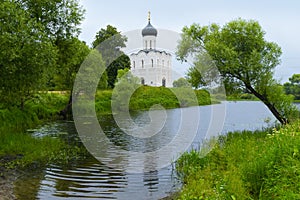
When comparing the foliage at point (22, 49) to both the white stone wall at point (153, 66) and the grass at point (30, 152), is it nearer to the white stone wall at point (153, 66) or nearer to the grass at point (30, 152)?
the grass at point (30, 152)

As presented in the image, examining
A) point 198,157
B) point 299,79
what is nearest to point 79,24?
point 198,157

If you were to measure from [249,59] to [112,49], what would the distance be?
5519cm

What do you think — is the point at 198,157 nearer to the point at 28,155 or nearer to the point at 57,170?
the point at 57,170

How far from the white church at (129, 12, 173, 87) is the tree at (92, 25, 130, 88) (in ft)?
68.7

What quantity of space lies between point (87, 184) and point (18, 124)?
17.9 metres

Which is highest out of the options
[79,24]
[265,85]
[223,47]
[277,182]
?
[79,24]

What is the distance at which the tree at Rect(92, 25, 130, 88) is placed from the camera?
68.4 metres

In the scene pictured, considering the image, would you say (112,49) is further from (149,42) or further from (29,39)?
(29,39)

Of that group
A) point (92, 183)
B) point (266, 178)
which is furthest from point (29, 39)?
point (266, 178)

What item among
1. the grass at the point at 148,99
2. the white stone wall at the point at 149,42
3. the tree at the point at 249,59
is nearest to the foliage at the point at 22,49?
the tree at the point at 249,59

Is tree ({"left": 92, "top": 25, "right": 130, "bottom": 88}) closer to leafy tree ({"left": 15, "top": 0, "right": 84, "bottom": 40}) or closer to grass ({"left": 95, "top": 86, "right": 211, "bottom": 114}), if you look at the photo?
grass ({"left": 95, "top": 86, "right": 211, "bottom": 114})

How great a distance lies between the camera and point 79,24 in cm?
2494

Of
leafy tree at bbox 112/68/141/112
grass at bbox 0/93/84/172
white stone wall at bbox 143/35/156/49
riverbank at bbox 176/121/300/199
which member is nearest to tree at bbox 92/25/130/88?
leafy tree at bbox 112/68/141/112

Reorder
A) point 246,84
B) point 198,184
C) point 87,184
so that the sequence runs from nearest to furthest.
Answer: point 198,184 → point 87,184 → point 246,84
